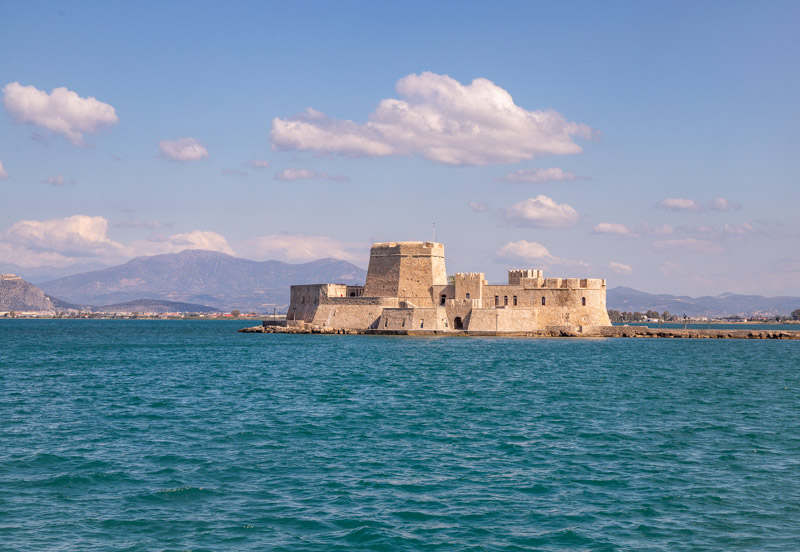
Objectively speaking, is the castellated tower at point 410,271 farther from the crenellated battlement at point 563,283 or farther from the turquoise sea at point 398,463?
the turquoise sea at point 398,463

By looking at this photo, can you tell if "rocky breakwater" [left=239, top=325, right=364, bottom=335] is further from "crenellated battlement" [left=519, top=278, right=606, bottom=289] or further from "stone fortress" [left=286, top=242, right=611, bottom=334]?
"crenellated battlement" [left=519, top=278, right=606, bottom=289]

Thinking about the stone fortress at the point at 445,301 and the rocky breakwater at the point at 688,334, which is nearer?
the stone fortress at the point at 445,301

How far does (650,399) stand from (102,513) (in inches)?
754

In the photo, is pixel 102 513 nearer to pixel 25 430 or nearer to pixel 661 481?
pixel 25 430

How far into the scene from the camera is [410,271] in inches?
2625

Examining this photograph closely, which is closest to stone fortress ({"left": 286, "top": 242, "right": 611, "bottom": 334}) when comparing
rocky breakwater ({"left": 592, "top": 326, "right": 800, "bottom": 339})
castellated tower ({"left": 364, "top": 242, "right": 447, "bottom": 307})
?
castellated tower ({"left": 364, "top": 242, "right": 447, "bottom": 307})

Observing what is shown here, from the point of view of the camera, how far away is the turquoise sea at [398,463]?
11023 mm

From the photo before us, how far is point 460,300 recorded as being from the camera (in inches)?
2457

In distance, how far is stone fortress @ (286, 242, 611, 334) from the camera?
6212cm

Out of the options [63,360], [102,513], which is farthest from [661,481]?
[63,360]

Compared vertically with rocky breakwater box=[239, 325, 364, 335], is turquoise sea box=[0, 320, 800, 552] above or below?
below

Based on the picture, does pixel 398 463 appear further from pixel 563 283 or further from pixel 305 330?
pixel 305 330

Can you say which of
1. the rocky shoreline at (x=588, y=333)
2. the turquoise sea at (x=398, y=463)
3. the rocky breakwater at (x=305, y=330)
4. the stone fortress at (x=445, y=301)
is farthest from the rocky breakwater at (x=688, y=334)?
the turquoise sea at (x=398, y=463)

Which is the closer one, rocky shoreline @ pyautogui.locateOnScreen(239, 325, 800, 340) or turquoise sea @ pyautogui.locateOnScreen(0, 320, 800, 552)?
turquoise sea @ pyautogui.locateOnScreen(0, 320, 800, 552)
